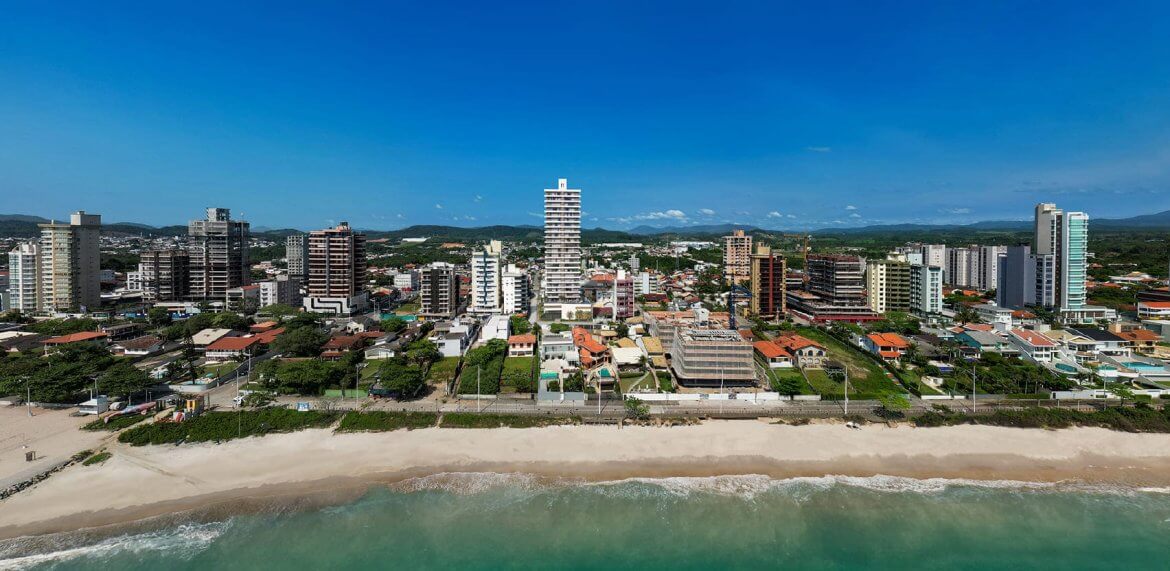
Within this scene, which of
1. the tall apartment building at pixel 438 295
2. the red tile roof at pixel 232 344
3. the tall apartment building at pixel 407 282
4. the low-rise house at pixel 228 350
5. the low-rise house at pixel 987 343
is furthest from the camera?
the tall apartment building at pixel 407 282

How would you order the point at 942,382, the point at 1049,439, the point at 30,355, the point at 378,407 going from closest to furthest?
the point at 1049,439 < the point at 378,407 < the point at 942,382 < the point at 30,355

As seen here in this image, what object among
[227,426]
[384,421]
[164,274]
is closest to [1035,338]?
[384,421]

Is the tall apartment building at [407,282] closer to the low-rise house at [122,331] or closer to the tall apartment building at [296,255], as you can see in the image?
the tall apartment building at [296,255]

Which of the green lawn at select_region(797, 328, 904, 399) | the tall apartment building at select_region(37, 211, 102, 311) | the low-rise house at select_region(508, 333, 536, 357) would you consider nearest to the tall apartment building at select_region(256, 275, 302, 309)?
the tall apartment building at select_region(37, 211, 102, 311)

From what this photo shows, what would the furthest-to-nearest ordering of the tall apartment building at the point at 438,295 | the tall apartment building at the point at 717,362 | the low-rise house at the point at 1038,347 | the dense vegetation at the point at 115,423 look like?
the tall apartment building at the point at 438,295
the low-rise house at the point at 1038,347
the tall apartment building at the point at 717,362
the dense vegetation at the point at 115,423

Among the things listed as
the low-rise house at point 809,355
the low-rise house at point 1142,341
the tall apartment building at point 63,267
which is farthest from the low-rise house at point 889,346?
the tall apartment building at point 63,267

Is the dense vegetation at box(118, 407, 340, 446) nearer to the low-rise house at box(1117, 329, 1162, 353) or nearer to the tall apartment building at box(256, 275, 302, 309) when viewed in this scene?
the tall apartment building at box(256, 275, 302, 309)

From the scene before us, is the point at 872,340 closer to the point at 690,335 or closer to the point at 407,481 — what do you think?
the point at 690,335

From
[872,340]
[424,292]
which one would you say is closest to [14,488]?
[424,292]
